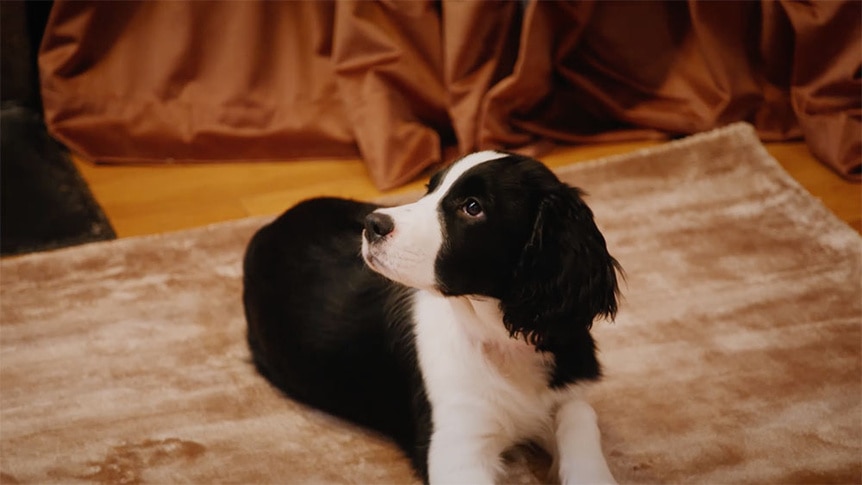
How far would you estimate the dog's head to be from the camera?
4.86ft

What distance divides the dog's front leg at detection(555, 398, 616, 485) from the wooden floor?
3.94 ft

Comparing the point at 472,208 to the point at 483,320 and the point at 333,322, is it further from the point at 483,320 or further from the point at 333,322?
the point at 333,322

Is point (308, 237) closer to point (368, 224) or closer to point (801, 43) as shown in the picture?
point (368, 224)

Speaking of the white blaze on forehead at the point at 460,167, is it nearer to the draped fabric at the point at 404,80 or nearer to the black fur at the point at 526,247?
the black fur at the point at 526,247

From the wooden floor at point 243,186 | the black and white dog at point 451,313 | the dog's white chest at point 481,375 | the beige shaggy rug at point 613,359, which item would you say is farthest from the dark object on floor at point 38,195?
the dog's white chest at point 481,375

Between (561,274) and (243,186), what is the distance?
1590 millimetres

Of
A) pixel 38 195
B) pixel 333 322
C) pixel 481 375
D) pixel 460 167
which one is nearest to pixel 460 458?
pixel 481 375

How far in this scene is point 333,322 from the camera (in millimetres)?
1805

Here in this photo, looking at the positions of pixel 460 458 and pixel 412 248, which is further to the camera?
pixel 460 458

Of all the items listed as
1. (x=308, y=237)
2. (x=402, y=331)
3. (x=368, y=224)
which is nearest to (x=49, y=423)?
(x=308, y=237)

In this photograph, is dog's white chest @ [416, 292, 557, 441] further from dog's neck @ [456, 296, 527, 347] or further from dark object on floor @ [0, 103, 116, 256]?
dark object on floor @ [0, 103, 116, 256]

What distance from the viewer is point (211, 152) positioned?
119 inches

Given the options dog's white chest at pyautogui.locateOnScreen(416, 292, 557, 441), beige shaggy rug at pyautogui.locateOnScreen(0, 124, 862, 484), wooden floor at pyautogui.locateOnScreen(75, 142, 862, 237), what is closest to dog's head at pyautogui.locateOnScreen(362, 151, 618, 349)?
dog's white chest at pyautogui.locateOnScreen(416, 292, 557, 441)

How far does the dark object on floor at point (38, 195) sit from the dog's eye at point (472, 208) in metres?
1.45
